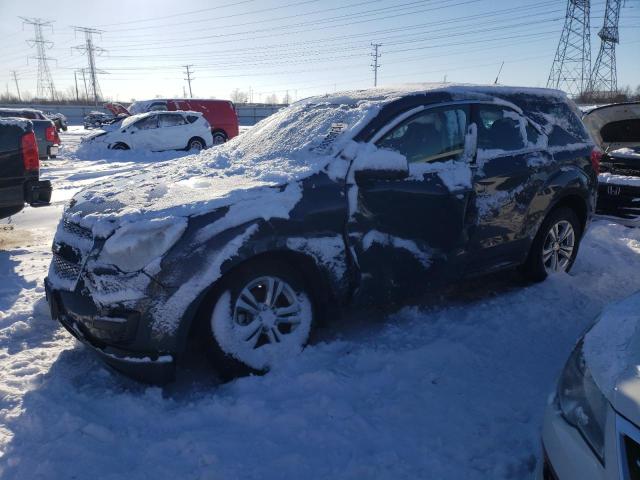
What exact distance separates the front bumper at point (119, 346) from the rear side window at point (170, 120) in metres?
15.3

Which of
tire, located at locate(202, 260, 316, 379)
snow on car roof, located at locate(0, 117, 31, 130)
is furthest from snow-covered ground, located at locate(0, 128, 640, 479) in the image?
snow on car roof, located at locate(0, 117, 31, 130)

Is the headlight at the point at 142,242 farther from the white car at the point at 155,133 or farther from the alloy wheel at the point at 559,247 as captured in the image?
the white car at the point at 155,133

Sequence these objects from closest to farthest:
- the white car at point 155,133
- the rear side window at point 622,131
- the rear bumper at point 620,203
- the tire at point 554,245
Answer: the tire at point 554,245 < the rear bumper at point 620,203 < the rear side window at point 622,131 < the white car at point 155,133

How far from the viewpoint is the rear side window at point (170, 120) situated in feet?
55.9

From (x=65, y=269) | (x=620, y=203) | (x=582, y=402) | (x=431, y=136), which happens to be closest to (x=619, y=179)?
(x=620, y=203)

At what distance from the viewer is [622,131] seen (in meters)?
6.92

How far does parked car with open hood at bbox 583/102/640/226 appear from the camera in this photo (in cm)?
614

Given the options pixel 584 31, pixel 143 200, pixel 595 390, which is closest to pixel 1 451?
pixel 143 200

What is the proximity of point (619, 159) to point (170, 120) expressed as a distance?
1428 cm

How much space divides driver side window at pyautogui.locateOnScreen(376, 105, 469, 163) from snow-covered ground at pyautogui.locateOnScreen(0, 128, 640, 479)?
1.23 m

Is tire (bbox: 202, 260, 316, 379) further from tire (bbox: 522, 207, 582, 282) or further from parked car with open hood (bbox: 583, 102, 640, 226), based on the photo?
parked car with open hood (bbox: 583, 102, 640, 226)

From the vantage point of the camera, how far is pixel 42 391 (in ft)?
9.48

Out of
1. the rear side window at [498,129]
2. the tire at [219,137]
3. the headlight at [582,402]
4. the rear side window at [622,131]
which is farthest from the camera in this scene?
the tire at [219,137]

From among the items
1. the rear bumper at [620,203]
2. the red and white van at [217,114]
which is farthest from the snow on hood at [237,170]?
the red and white van at [217,114]
